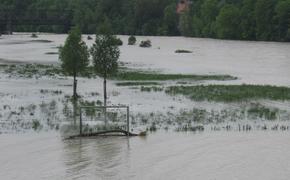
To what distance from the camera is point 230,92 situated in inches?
2130

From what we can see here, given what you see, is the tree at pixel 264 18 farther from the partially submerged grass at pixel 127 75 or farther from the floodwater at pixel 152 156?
the floodwater at pixel 152 156

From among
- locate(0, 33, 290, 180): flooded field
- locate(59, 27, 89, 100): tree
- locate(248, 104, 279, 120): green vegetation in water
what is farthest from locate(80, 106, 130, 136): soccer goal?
locate(59, 27, 89, 100): tree

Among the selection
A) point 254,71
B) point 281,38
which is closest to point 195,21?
point 281,38

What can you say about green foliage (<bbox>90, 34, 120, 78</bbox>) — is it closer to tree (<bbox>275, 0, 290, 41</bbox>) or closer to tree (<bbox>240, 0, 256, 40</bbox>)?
tree (<bbox>275, 0, 290, 41</bbox>)

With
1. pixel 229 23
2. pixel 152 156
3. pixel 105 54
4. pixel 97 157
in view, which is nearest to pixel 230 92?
pixel 105 54

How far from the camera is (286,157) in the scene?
3041 cm

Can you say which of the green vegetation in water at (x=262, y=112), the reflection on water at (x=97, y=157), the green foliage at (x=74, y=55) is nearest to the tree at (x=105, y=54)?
the green foliage at (x=74, y=55)

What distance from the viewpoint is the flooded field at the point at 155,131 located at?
2806 centimetres

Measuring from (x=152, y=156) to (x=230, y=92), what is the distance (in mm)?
24607

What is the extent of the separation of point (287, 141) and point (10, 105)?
20.9 metres

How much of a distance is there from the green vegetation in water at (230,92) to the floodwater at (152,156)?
14.4m

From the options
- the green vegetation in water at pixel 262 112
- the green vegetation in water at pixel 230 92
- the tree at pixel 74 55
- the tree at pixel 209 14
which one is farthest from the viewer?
the tree at pixel 209 14

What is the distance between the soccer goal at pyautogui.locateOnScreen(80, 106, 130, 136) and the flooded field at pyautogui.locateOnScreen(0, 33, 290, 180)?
327 millimetres

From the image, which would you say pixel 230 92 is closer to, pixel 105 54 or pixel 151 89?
pixel 151 89
